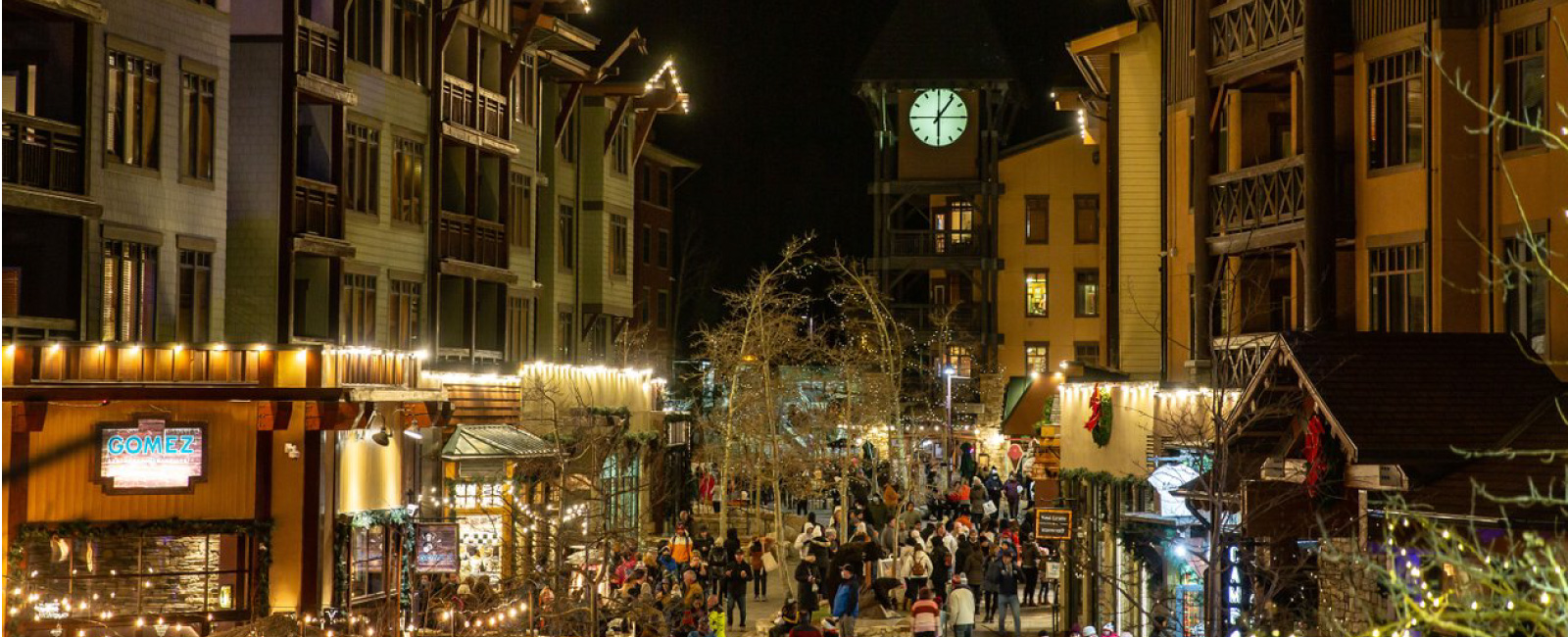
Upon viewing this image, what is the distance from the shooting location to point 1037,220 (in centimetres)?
6969

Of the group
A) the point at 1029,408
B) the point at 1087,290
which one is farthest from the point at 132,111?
the point at 1087,290

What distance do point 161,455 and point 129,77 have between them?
5.42 m

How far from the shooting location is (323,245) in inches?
1223

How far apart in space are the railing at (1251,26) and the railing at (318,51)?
1479 centimetres

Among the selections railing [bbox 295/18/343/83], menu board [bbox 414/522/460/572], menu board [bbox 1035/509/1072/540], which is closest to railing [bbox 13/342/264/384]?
menu board [bbox 414/522/460/572]

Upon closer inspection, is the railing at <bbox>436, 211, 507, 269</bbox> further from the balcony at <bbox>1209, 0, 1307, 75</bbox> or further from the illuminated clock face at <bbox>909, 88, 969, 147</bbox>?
the illuminated clock face at <bbox>909, 88, 969, 147</bbox>

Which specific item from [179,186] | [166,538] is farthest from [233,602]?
[179,186]

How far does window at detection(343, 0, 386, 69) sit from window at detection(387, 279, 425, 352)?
4.47m

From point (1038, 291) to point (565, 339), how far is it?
2587 cm

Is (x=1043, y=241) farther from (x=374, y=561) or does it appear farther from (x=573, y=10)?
(x=374, y=561)

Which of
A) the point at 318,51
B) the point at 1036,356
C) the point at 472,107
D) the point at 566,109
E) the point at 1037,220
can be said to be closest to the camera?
the point at 318,51

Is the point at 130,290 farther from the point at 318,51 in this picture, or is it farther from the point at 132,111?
the point at 318,51

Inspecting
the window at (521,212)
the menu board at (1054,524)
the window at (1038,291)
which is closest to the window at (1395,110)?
the menu board at (1054,524)

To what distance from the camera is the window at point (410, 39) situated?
115 feet
